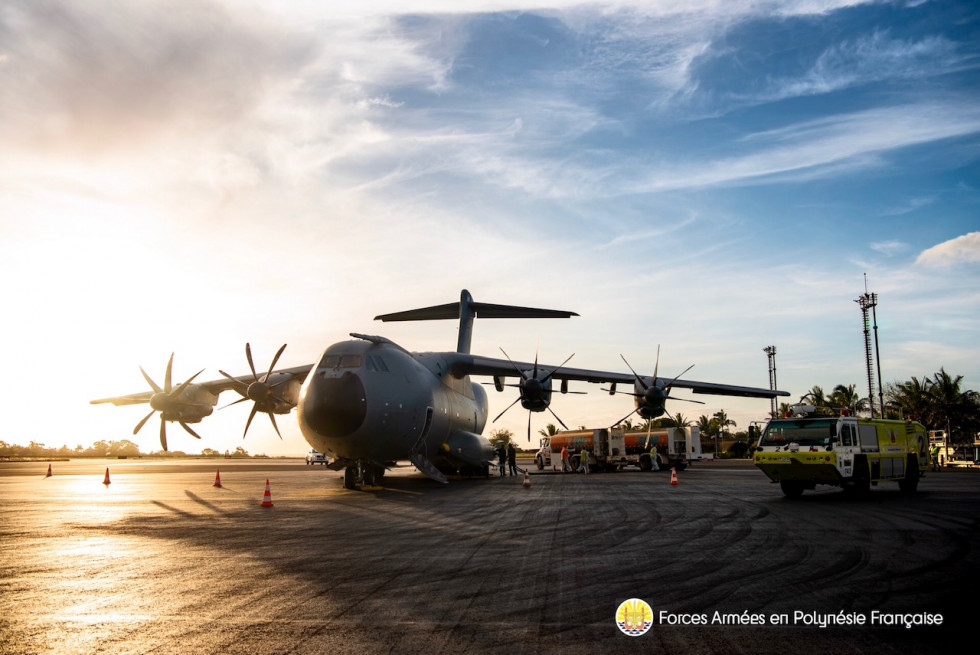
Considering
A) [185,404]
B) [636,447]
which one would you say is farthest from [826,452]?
[636,447]

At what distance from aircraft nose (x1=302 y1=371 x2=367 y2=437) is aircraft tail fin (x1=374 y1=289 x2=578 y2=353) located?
13.1m

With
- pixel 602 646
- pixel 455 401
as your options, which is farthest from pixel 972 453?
pixel 602 646

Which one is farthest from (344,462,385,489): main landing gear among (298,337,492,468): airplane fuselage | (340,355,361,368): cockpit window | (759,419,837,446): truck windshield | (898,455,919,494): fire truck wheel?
(898,455,919,494): fire truck wheel

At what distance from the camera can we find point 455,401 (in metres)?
Result: 28.7

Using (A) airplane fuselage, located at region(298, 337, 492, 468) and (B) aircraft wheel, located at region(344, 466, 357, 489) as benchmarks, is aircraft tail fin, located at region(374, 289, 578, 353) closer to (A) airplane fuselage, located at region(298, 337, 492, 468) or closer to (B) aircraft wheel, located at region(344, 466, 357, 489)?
(A) airplane fuselage, located at region(298, 337, 492, 468)

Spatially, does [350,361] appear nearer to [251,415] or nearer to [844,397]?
[251,415]

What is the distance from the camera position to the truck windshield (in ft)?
60.0

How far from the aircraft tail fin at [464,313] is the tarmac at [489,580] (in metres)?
18.4

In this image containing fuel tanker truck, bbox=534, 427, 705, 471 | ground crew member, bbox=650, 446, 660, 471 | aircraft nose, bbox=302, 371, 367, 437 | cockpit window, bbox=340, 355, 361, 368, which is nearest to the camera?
aircraft nose, bbox=302, 371, 367, 437

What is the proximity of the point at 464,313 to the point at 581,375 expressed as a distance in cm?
659

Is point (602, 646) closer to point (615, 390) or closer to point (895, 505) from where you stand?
point (895, 505)

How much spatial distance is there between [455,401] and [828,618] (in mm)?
22907

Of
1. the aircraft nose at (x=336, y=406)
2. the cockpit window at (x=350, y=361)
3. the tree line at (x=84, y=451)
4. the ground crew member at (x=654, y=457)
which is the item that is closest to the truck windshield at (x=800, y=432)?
the aircraft nose at (x=336, y=406)

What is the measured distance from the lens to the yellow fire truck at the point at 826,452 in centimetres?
1786
